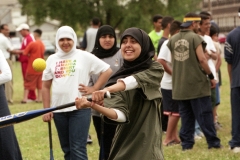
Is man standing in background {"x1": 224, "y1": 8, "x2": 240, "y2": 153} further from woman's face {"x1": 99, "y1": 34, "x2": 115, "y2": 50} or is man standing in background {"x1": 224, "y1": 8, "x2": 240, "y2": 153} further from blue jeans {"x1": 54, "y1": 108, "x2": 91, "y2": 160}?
blue jeans {"x1": 54, "y1": 108, "x2": 91, "y2": 160}

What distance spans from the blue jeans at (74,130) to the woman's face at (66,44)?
77cm

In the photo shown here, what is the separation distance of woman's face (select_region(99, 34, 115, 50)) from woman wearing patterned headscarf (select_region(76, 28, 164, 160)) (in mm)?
2622

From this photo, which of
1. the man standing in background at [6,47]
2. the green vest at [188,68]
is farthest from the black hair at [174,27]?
the man standing in background at [6,47]

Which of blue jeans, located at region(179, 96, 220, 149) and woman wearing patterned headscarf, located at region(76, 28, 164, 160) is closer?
woman wearing patterned headscarf, located at region(76, 28, 164, 160)

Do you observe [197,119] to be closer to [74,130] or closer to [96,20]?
[74,130]

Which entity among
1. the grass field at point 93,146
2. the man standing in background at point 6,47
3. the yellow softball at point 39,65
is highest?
the yellow softball at point 39,65

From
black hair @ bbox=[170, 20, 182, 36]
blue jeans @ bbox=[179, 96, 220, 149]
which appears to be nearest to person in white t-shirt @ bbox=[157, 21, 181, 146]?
black hair @ bbox=[170, 20, 182, 36]

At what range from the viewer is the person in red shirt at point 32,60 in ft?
61.8

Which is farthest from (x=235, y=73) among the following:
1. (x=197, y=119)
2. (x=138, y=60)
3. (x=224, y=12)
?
(x=224, y=12)

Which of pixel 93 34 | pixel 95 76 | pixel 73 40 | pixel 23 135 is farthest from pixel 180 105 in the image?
pixel 93 34

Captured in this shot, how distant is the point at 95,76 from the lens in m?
8.44

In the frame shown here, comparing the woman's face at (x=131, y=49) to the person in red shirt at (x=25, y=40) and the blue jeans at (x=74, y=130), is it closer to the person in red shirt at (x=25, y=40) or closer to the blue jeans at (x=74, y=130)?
the blue jeans at (x=74, y=130)

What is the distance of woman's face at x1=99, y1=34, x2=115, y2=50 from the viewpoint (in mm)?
8531

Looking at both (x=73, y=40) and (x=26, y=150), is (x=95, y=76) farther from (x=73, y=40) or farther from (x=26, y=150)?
(x=26, y=150)
